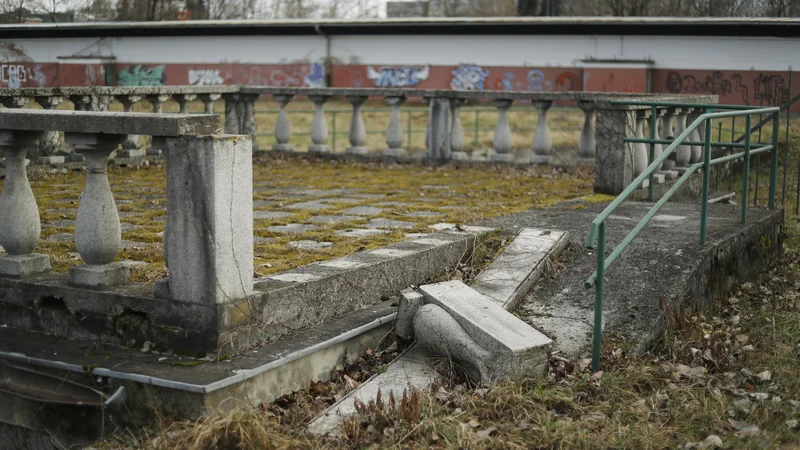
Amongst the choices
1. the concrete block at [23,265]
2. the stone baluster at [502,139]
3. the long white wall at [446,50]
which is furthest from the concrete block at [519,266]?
the long white wall at [446,50]

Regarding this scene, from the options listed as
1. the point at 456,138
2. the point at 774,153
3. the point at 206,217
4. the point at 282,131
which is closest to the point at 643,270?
the point at 206,217

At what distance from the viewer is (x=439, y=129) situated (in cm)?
1330

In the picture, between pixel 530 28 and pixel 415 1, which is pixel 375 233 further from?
pixel 415 1

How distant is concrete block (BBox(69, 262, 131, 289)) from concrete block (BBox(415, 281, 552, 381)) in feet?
5.59

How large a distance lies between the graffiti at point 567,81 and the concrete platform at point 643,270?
24392 mm

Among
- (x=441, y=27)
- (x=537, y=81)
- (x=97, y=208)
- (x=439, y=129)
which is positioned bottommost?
(x=97, y=208)

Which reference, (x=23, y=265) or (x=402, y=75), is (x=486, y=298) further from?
(x=402, y=75)

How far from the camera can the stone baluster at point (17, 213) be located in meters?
5.25

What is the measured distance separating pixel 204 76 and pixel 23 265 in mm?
31643

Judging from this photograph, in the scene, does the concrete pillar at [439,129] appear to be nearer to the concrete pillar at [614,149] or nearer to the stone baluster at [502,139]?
the stone baluster at [502,139]

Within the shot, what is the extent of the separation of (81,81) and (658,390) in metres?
34.8

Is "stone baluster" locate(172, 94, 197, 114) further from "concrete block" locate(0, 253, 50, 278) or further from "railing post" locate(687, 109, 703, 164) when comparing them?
"concrete block" locate(0, 253, 50, 278)

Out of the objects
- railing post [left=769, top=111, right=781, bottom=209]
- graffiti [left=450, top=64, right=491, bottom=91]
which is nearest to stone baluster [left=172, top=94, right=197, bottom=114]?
railing post [left=769, top=111, right=781, bottom=209]

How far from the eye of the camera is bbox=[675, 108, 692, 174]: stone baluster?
423 inches
